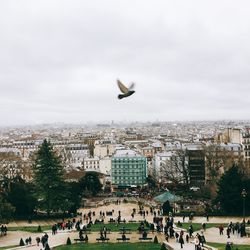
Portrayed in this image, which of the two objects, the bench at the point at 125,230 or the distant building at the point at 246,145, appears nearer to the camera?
the bench at the point at 125,230

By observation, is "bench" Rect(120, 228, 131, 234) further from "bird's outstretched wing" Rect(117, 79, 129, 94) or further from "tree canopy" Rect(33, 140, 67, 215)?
"bird's outstretched wing" Rect(117, 79, 129, 94)

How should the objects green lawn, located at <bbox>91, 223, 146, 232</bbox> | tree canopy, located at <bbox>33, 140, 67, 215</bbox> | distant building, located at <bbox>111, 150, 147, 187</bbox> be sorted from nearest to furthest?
1. green lawn, located at <bbox>91, 223, 146, 232</bbox>
2. tree canopy, located at <bbox>33, 140, 67, 215</bbox>
3. distant building, located at <bbox>111, 150, 147, 187</bbox>

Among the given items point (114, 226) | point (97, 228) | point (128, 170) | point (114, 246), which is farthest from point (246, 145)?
point (114, 246)

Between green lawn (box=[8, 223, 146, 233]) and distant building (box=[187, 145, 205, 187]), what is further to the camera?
distant building (box=[187, 145, 205, 187])

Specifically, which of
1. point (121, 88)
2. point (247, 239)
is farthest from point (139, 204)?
point (121, 88)

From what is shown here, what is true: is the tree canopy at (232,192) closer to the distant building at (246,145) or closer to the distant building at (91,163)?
the distant building at (246,145)

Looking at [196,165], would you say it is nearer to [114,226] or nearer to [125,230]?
[114,226]

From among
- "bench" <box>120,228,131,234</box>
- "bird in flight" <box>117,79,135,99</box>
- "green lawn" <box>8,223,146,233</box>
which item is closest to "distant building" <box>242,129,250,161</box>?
"green lawn" <box>8,223,146,233</box>

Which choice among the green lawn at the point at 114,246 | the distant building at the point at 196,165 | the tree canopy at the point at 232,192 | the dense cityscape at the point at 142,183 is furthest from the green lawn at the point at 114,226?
the distant building at the point at 196,165

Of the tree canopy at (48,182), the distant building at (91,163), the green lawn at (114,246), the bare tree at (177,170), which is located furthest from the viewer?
the distant building at (91,163)
